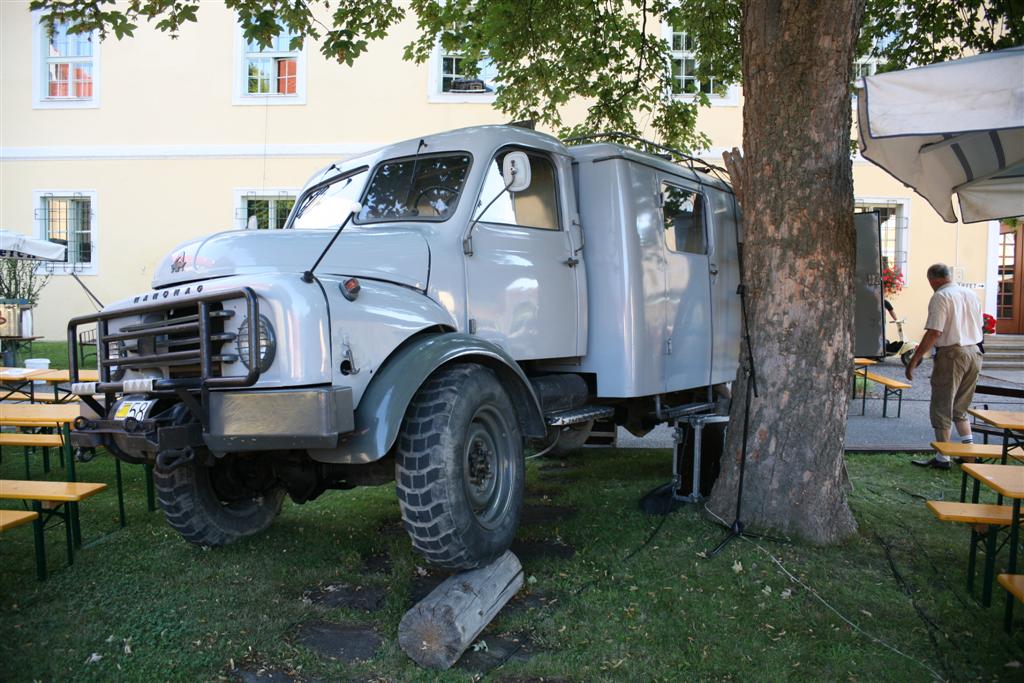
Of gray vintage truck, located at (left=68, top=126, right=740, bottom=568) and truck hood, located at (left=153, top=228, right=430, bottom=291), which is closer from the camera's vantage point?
gray vintage truck, located at (left=68, top=126, right=740, bottom=568)

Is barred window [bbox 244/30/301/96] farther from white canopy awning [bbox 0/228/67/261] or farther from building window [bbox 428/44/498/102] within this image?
white canopy awning [bbox 0/228/67/261]

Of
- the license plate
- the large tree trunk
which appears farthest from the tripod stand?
the license plate

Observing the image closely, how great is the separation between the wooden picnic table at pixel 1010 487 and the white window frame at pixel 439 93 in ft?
41.6

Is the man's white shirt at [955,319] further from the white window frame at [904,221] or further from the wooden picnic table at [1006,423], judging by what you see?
the white window frame at [904,221]

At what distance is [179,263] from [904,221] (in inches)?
601

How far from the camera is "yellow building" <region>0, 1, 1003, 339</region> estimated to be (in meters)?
15.4

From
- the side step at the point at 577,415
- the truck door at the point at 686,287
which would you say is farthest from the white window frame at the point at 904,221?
the side step at the point at 577,415

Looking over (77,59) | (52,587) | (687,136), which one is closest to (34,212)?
(77,59)

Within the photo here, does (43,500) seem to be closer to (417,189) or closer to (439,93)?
(417,189)

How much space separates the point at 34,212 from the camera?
53.4 ft

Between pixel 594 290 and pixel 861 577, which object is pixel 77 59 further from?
pixel 861 577

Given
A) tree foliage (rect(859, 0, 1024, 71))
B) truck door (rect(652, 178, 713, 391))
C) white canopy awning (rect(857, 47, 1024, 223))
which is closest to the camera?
white canopy awning (rect(857, 47, 1024, 223))

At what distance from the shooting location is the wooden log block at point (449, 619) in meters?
3.28

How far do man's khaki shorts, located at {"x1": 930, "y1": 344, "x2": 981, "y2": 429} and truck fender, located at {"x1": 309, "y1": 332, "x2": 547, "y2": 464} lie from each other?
490 centimetres
